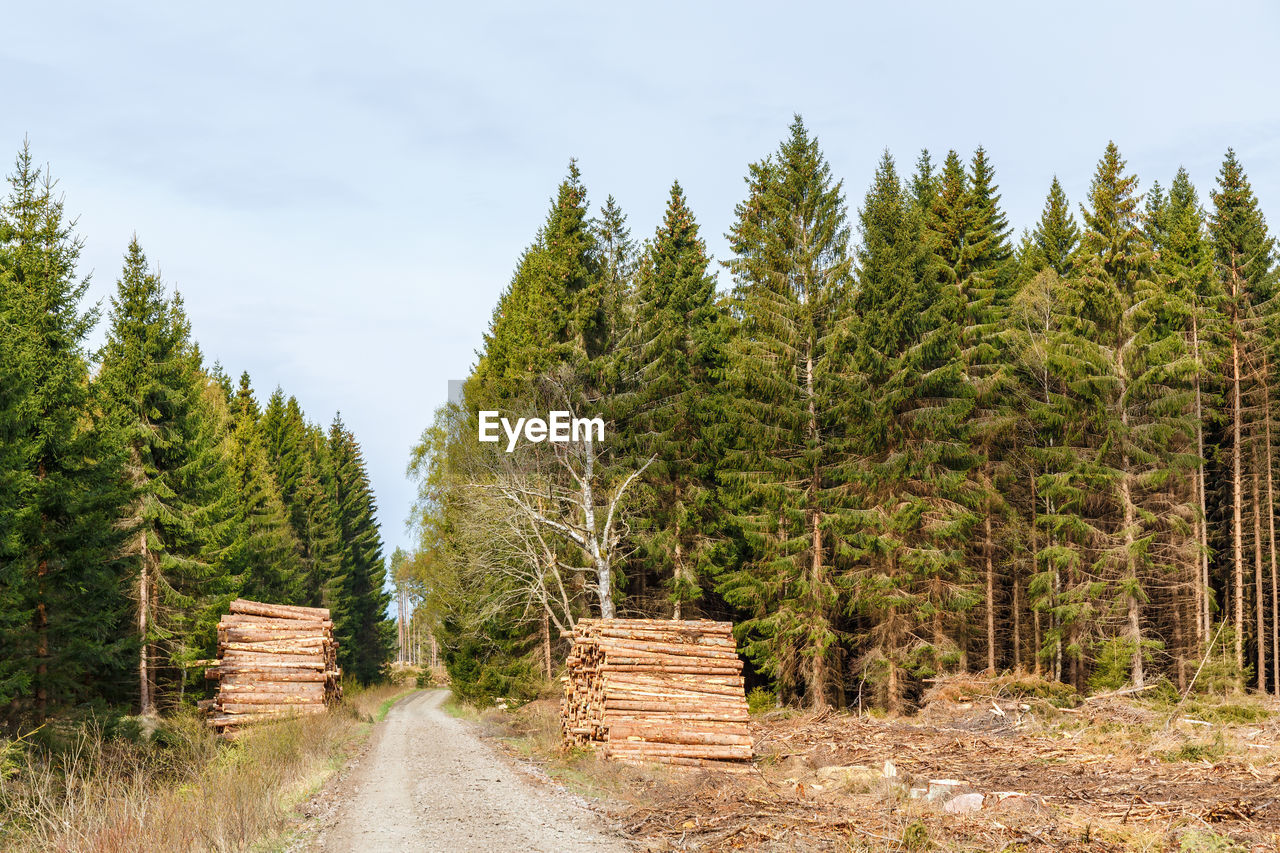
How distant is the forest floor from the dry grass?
434 centimetres

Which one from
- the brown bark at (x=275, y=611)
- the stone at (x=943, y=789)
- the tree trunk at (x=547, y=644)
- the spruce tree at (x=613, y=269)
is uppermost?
the spruce tree at (x=613, y=269)

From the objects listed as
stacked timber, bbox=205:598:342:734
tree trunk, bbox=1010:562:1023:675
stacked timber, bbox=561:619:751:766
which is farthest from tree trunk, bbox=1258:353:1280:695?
stacked timber, bbox=205:598:342:734

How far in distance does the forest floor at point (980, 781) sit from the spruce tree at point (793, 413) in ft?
10.4

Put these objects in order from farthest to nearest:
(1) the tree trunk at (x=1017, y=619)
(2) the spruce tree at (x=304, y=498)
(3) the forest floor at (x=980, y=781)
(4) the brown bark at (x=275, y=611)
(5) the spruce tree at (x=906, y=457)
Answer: (2) the spruce tree at (x=304, y=498)
(1) the tree trunk at (x=1017, y=619)
(5) the spruce tree at (x=906, y=457)
(4) the brown bark at (x=275, y=611)
(3) the forest floor at (x=980, y=781)

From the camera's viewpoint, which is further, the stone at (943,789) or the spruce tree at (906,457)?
the spruce tree at (906,457)

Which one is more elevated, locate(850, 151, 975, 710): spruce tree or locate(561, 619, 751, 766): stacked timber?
locate(850, 151, 975, 710): spruce tree

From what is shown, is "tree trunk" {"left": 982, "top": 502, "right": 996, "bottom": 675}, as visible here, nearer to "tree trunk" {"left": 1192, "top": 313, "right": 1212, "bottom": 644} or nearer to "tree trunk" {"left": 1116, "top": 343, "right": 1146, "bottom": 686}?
"tree trunk" {"left": 1116, "top": 343, "right": 1146, "bottom": 686}

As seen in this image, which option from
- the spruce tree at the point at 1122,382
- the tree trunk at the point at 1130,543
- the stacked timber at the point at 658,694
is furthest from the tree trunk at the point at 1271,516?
the stacked timber at the point at 658,694

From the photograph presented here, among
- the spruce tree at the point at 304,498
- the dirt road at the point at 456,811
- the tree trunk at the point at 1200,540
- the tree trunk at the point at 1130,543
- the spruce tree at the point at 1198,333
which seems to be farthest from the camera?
the spruce tree at the point at 304,498

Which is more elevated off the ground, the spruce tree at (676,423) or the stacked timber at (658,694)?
the spruce tree at (676,423)

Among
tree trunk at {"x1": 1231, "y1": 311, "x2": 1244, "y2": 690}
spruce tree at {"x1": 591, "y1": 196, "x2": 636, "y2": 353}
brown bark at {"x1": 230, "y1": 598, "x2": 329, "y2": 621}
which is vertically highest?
spruce tree at {"x1": 591, "y1": 196, "x2": 636, "y2": 353}

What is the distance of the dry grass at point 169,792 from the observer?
8836mm

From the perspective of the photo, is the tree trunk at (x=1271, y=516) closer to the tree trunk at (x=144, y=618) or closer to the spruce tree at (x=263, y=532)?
the tree trunk at (x=144, y=618)

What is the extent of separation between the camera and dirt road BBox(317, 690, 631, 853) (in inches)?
402
